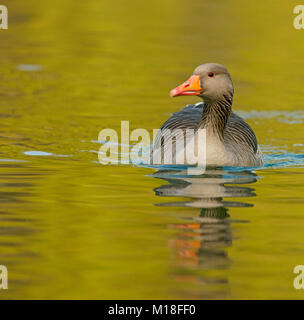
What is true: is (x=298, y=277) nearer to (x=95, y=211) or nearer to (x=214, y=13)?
(x=95, y=211)

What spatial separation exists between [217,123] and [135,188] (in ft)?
7.86

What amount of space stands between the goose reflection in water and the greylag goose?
0.33 meters

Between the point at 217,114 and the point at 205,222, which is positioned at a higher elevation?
the point at 217,114

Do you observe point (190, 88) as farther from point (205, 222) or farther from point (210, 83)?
point (205, 222)

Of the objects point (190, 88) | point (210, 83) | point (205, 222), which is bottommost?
point (205, 222)

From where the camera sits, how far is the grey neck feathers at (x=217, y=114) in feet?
46.0

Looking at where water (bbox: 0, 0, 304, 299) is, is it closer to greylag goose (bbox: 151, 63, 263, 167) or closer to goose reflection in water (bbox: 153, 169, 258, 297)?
goose reflection in water (bbox: 153, 169, 258, 297)

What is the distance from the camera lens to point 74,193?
12.0 meters

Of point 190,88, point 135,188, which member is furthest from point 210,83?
point 135,188

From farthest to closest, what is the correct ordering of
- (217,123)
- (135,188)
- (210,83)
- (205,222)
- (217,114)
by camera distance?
1. (217,114)
2. (217,123)
3. (210,83)
4. (135,188)
5. (205,222)

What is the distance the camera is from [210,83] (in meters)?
13.6

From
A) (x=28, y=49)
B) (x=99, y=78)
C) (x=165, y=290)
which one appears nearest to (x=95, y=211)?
(x=165, y=290)

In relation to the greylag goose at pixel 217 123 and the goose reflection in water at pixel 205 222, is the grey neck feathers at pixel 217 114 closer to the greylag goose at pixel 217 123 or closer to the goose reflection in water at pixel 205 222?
the greylag goose at pixel 217 123
